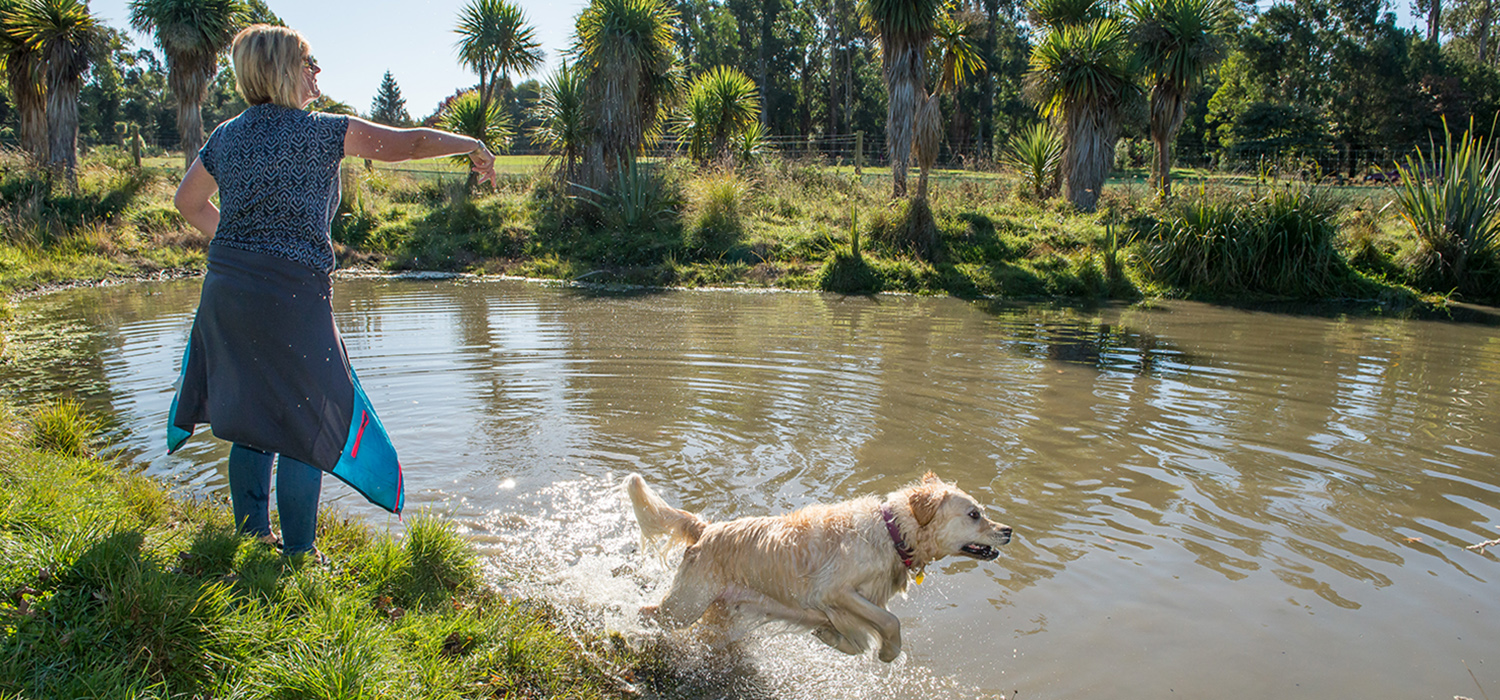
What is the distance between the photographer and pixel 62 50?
2095 cm

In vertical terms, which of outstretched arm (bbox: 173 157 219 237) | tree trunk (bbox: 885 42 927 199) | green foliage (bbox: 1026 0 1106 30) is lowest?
outstretched arm (bbox: 173 157 219 237)

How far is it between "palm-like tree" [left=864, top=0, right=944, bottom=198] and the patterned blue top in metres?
16.6

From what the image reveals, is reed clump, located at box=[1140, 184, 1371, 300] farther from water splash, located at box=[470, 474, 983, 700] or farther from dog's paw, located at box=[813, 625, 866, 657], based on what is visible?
dog's paw, located at box=[813, 625, 866, 657]

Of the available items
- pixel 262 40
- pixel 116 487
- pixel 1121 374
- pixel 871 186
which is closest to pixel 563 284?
pixel 871 186

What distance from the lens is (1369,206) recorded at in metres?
18.5

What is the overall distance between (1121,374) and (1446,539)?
4198mm

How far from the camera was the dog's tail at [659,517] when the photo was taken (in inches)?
164

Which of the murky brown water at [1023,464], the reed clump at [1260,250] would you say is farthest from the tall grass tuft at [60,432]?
the reed clump at [1260,250]

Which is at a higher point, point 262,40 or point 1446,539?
point 262,40

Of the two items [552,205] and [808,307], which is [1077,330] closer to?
[808,307]

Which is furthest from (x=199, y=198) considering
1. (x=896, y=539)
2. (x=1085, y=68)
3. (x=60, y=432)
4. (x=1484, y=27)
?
(x=1484, y=27)

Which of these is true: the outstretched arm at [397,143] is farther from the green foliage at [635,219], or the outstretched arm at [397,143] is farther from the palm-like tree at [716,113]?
the palm-like tree at [716,113]

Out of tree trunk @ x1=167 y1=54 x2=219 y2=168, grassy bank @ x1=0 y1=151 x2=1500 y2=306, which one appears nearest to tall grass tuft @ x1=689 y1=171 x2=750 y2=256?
grassy bank @ x1=0 y1=151 x2=1500 y2=306

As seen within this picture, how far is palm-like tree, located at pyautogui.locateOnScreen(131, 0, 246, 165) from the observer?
21.1m
